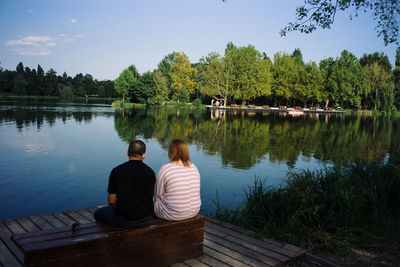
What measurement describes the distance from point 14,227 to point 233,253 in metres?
3.28

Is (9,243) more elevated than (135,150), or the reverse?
(135,150)

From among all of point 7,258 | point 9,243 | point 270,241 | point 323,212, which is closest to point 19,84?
point 9,243

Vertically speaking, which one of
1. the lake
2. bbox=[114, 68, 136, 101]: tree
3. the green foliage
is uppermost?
bbox=[114, 68, 136, 101]: tree

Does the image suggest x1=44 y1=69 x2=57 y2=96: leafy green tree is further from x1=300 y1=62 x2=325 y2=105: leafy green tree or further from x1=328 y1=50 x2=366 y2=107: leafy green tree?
x1=328 y1=50 x2=366 y2=107: leafy green tree

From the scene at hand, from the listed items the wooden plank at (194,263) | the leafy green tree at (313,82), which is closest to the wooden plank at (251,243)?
the wooden plank at (194,263)

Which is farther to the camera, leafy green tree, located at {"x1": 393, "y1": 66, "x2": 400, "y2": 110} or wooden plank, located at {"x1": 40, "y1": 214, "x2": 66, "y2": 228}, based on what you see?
leafy green tree, located at {"x1": 393, "y1": 66, "x2": 400, "y2": 110}

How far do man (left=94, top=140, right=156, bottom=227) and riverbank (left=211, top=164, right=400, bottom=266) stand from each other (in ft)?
7.95

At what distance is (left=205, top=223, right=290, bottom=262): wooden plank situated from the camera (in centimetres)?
410

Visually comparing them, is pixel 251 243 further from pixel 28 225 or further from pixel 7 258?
pixel 28 225

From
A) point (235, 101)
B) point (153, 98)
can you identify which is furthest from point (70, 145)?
point (235, 101)

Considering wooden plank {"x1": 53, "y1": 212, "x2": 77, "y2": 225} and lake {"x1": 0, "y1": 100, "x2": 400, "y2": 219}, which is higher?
wooden plank {"x1": 53, "y1": 212, "x2": 77, "y2": 225}

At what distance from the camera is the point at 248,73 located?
227ft

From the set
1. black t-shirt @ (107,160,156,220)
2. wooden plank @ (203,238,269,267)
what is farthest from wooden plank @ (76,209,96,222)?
black t-shirt @ (107,160,156,220)

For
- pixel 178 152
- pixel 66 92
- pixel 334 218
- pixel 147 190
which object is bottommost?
pixel 334 218
